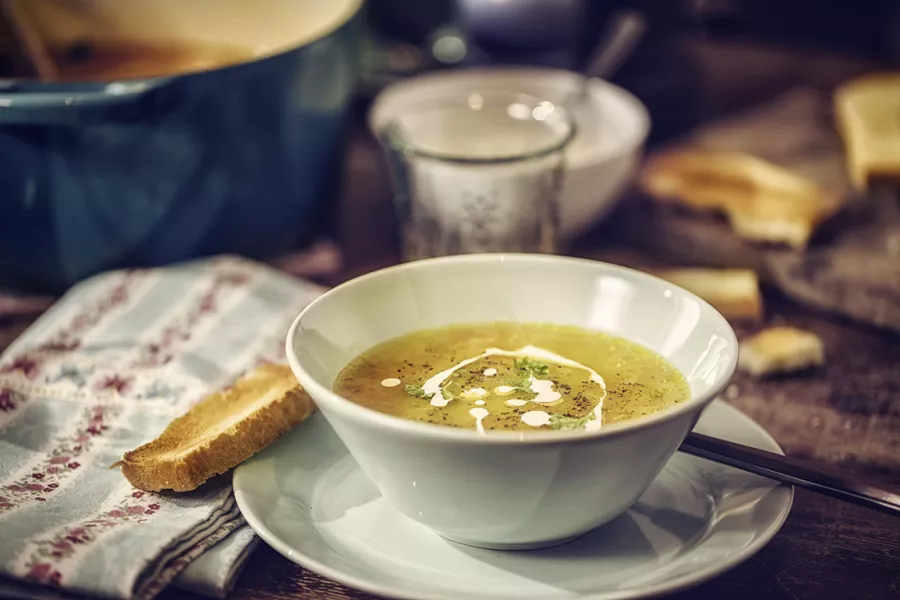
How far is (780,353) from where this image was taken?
122 cm

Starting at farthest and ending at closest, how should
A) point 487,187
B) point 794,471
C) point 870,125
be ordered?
point 870,125
point 487,187
point 794,471

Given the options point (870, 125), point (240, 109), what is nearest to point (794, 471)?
point (240, 109)

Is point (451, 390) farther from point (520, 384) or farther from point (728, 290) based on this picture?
Answer: point (728, 290)

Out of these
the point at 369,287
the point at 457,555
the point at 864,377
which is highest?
the point at 369,287

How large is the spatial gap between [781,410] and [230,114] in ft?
2.47

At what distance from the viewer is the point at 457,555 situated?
84cm

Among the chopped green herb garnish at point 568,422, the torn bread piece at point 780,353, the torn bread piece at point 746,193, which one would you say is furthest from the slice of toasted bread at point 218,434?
the torn bread piece at point 746,193

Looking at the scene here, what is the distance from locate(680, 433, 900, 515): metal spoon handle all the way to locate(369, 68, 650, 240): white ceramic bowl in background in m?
0.61

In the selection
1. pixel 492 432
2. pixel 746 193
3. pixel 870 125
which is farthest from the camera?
pixel 870 125

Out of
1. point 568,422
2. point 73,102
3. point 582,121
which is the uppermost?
point 73,102

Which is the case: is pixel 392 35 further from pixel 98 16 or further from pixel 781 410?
pixel 781 410

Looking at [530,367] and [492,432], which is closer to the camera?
[492,432]

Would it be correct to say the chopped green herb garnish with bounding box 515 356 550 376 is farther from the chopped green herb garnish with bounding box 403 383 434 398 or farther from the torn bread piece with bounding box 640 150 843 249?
the torn bread piece with bounding box 640 150 843 249

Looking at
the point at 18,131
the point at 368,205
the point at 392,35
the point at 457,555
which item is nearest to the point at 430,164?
the point at 368,205
